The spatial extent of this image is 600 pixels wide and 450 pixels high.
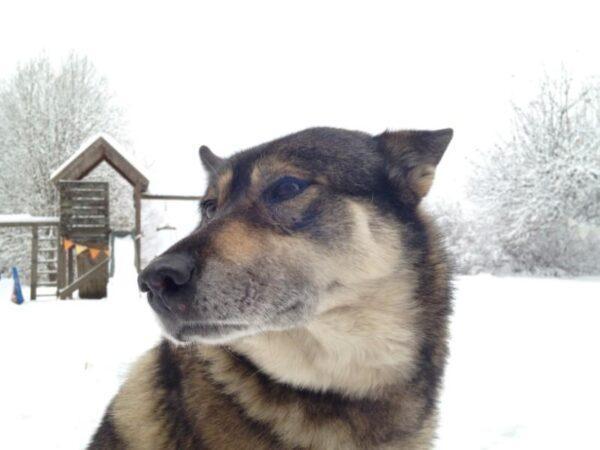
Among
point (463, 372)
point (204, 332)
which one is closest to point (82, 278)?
point (463, 372)

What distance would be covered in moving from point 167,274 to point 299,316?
0.56m

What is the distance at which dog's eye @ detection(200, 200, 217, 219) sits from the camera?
8.39 ft

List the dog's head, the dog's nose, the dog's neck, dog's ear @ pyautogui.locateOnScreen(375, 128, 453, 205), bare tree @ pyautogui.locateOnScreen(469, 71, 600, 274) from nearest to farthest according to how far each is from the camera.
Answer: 1. the dog's nose
2. the dog's head
3. the dog's neck
4. dog's ear @ pyautogui.locateOnScreen(375, 128, 453, 205)
5. bare tree @ pyautogui.locateOnScreen(469, 71, 600, 274)

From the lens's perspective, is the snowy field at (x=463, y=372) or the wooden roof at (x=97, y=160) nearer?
the snowy field at (x=463, y=372)

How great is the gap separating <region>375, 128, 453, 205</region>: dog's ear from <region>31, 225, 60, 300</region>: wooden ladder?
12.3 meters

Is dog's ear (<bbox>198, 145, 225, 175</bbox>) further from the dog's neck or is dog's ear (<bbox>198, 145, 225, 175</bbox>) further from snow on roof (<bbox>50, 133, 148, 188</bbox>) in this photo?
snow on roof (<bbox>50, 133, 148, 188</bbox>)

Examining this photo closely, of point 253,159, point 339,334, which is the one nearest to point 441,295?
point 339,334

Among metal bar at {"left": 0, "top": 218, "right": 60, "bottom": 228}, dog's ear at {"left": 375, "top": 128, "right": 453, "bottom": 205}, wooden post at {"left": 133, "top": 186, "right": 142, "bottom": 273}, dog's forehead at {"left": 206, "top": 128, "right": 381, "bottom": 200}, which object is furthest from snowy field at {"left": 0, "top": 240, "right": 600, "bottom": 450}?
metal bar at {"left": 0, "top": 218, "right": 60, "bottom": 228}

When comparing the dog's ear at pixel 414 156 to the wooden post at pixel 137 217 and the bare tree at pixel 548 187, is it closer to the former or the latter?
the wooden post at pixel 137 217

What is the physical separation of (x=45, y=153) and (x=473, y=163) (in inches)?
896

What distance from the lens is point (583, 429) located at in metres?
4.38

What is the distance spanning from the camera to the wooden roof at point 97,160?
12438 millimetres

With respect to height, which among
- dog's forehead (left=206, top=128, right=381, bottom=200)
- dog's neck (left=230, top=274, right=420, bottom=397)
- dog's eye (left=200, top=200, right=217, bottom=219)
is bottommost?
dog's neck (left=230, top=274, right=420, bottom=397)

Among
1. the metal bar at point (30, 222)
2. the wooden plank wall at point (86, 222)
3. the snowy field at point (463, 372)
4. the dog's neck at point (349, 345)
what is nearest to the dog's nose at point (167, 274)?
the dog's neck at point (349, 345)
